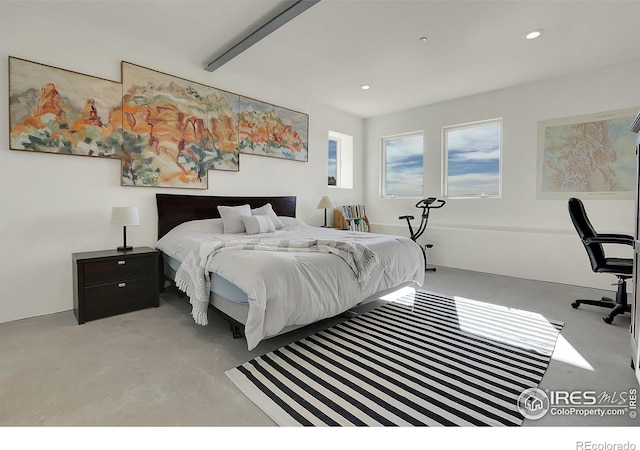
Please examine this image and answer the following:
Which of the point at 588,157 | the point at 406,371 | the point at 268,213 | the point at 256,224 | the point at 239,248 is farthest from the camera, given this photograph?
the point at 268,213

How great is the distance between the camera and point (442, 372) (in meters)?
1.99

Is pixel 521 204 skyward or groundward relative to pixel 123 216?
skyward

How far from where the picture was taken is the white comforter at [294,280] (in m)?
2.00

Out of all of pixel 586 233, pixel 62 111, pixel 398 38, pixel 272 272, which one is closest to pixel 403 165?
pixel 398 38

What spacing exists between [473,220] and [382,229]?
1652mm

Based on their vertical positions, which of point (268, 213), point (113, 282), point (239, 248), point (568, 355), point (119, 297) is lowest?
point (568, 355)

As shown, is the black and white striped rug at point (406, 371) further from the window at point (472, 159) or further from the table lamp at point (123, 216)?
the window at point (472, 159)

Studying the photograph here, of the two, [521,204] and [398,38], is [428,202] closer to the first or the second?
[521,204]

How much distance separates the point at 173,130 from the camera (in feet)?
12.2

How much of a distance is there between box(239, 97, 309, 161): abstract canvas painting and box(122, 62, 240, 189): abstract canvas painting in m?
0.17

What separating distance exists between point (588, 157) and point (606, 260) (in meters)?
1.83

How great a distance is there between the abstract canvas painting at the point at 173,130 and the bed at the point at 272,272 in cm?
35

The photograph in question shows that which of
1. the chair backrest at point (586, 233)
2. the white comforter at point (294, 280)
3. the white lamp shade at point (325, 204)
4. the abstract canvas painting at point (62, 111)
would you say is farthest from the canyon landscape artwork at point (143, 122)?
the chair backrest at point (586, 233)

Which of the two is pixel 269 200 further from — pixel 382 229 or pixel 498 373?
pixel 498 373
